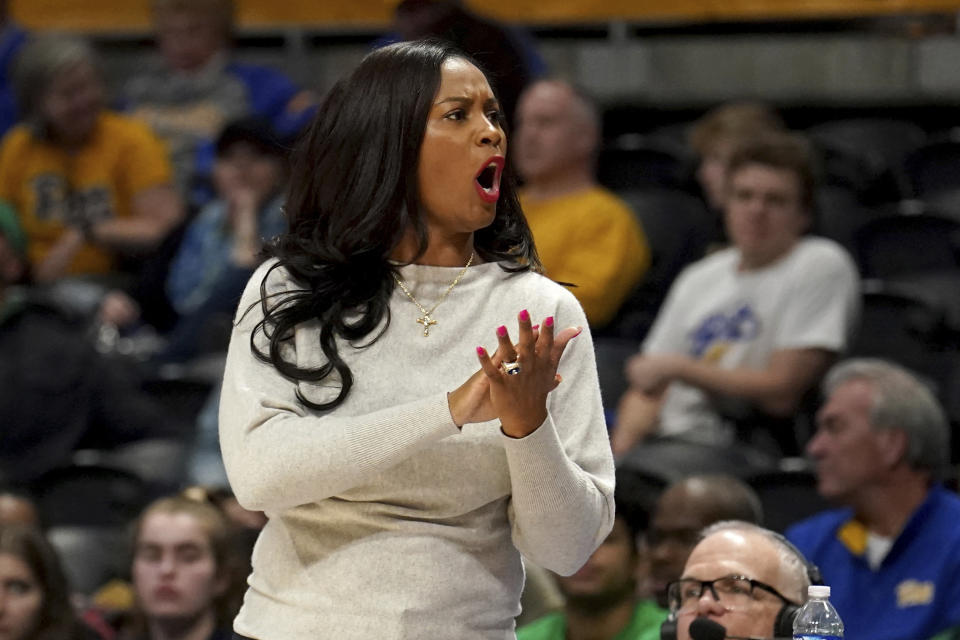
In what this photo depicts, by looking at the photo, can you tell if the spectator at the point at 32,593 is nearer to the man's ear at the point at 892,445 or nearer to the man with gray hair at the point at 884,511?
the man with gray hair at the point at 884,511

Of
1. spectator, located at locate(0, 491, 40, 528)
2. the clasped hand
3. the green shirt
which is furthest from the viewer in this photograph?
spectator, located at locate(0, 491, 40, 528)

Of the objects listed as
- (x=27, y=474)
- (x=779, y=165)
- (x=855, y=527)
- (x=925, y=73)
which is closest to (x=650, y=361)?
(x=779, y=165)

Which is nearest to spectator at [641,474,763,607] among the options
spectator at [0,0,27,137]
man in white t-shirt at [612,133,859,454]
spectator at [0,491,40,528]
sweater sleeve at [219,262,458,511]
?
man in white t-shirt at [612,133,859,454]

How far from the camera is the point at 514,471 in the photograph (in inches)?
77.3

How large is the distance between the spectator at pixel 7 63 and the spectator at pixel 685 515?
4177 millimetres

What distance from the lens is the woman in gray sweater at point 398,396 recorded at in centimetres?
198

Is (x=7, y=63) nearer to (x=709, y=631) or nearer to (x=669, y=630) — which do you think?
(x=669, y=630)

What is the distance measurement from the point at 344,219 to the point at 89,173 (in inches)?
190

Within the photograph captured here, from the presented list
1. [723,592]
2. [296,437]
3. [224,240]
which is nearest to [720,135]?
[224,240]

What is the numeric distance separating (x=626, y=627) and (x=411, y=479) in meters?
1.89

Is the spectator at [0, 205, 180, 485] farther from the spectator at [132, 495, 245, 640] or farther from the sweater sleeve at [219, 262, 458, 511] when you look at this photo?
the sweater sleeve at [219, 262, 458, 511]

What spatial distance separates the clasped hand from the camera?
1.86 metres

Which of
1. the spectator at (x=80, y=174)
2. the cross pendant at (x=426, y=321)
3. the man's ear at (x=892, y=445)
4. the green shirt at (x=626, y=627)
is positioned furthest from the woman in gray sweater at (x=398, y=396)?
the spectator at (x=80, y=174)

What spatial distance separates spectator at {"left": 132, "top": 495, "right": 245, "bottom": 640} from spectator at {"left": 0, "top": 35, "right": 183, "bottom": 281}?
2445mm
